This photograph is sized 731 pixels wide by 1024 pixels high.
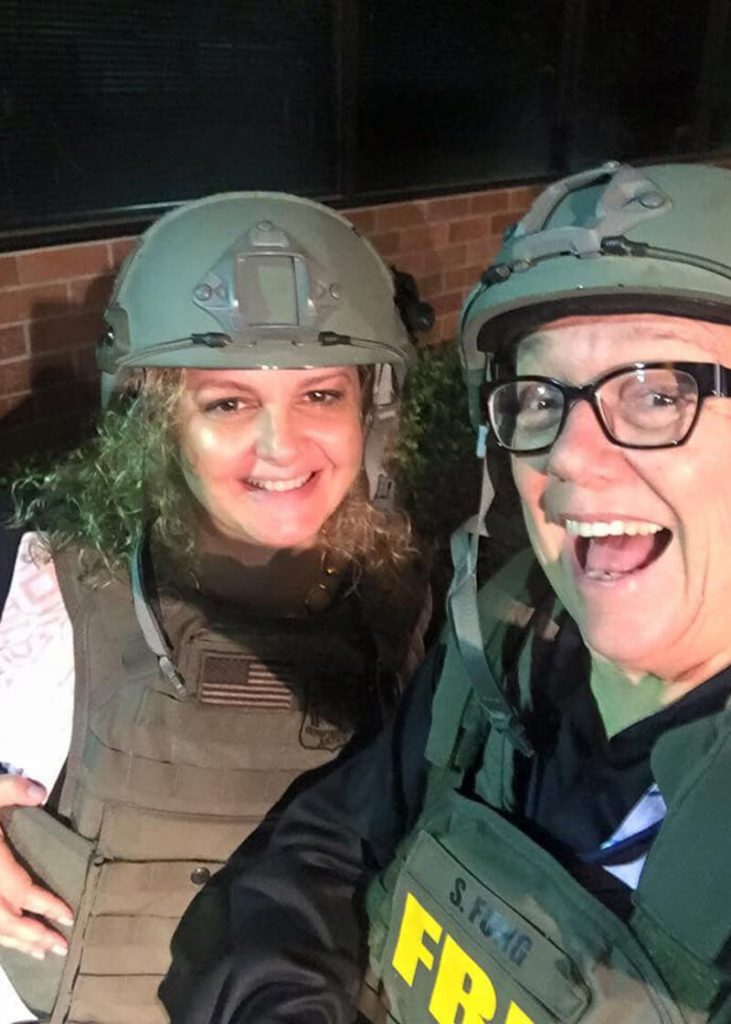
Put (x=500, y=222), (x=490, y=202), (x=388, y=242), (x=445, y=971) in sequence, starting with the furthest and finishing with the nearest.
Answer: (x=500, y=222) → (x=490, y=202) → (x=388, y=242) → (x=445, y=971)

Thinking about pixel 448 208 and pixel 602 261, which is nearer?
pixel 602 261

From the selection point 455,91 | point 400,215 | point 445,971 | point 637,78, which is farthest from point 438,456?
point 637,78

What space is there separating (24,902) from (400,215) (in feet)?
11.6

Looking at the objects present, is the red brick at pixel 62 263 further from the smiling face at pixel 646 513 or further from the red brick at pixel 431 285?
the smiling face at pixel 646 513

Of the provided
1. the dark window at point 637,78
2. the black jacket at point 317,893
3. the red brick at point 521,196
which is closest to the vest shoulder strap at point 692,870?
the black jacket at point 317,893

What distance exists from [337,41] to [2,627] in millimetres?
3194

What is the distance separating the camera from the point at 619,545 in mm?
1307

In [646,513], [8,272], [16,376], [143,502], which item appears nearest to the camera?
[646,513]

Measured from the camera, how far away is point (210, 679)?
1.82 m

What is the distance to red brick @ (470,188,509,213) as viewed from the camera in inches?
202

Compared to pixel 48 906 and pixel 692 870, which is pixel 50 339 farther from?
pixel 692 870

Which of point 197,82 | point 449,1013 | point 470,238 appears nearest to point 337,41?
point 197,82

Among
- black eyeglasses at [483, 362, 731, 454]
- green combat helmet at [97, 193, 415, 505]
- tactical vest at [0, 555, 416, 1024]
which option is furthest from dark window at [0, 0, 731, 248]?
black eyeglasses at [483, 362, 731, 454]

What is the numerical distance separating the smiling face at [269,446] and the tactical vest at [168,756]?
0.20 m
